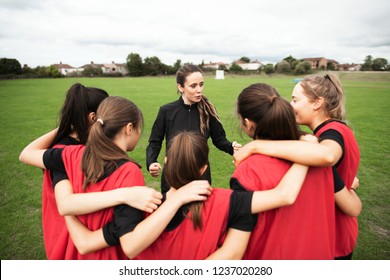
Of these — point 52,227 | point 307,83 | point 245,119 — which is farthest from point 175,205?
point 307,83

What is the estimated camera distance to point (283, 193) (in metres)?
1.41

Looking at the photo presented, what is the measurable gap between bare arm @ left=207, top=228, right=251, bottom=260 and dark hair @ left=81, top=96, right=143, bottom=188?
2.66 ft

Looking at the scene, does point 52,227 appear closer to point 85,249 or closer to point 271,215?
point 85,249

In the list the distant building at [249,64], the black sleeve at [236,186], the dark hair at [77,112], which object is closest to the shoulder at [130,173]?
the black sleeve at [236,186]

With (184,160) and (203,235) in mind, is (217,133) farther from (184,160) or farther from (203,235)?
(203,235)

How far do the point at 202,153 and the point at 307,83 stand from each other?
127 cm

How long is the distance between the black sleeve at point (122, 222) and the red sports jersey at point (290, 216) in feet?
2.11

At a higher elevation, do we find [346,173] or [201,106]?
[201,106]

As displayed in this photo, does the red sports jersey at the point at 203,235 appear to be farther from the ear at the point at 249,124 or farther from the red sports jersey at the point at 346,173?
the red sports jersey at the point at 346,173

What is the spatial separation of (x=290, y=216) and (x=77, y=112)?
186 centimetres

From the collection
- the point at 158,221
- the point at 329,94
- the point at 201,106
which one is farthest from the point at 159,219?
the point at 201,106

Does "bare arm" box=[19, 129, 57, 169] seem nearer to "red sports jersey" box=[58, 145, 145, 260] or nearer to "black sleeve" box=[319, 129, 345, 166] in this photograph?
"red sports jersey" box=[58, 145, 145, 260]

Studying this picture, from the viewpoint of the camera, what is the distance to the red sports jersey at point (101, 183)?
1.62m

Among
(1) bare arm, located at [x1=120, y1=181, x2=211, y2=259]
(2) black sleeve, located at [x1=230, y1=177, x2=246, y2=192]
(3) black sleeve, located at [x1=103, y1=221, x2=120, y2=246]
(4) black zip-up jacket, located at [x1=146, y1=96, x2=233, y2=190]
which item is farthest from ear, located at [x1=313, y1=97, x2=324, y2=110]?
(3) black sleeve, located at [x1=103, y1=221, x2=120, y2=246]
